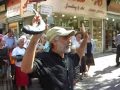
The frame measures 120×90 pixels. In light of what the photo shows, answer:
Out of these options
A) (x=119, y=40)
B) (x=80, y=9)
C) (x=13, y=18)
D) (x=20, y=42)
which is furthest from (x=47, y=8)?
(x=13, y=18)

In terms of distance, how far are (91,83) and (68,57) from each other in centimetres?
764

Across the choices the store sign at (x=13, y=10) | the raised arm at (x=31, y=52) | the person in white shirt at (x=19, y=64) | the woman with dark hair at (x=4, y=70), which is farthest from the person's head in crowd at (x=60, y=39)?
the store sign at (x=13, y=10)

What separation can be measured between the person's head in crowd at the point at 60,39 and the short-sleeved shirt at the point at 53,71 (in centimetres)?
8

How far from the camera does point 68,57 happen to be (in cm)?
352

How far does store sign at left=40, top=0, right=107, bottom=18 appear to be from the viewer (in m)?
18.9

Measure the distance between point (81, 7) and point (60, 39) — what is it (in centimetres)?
1796

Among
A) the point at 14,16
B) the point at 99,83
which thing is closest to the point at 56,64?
the point at 99,83

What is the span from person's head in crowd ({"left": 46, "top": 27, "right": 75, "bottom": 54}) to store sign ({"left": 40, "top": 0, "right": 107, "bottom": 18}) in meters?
14.2

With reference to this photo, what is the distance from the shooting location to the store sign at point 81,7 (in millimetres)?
18922

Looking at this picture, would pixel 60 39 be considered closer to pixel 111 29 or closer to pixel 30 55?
pixel 30 55

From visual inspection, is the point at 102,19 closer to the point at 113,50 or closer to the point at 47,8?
the point at 113,50

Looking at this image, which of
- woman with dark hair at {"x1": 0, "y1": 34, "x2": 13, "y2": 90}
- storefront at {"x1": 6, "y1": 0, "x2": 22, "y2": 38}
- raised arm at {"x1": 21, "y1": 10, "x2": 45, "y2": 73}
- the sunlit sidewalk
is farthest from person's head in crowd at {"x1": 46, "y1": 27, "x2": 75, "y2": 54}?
storefront at {"x1": 6, "y1": 0, "x2": 22, "y2": 38}

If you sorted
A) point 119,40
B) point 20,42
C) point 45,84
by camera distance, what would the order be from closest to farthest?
point 45,84
point 20,42
point 119,40

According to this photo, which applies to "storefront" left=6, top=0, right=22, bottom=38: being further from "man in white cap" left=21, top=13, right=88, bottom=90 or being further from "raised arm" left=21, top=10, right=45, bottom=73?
"raised arm" left=21, top=10, right=45, bottom=73
